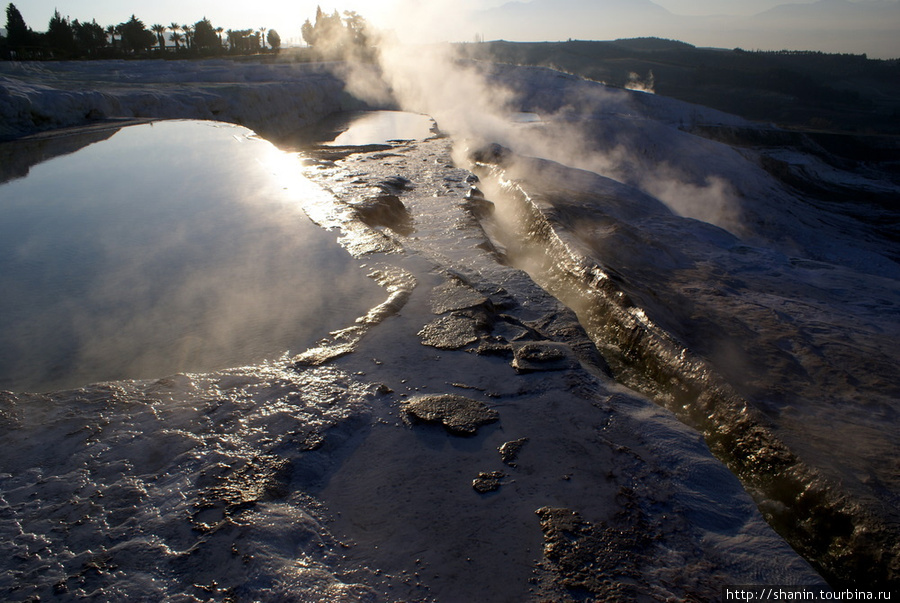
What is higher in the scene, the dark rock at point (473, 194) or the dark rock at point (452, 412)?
the dark rock at point (473, 194)

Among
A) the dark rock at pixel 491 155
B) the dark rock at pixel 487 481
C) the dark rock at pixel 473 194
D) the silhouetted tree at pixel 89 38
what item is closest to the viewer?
the dark rock at pixel 487 481

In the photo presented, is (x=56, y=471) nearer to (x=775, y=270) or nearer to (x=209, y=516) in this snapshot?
(x=209, y=516)

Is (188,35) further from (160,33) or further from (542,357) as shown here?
(542,357)

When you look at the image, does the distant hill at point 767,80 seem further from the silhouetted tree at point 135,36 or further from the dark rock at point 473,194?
the dark rock at point 473,194

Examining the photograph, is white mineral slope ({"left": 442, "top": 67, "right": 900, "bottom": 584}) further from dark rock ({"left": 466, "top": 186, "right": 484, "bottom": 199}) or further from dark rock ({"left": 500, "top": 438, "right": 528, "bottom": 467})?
dark rock ({"left": 500, "top": 438, "right": 528, "bottom": 467})

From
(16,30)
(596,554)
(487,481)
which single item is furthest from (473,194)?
(16,30)

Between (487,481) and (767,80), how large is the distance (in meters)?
36.1

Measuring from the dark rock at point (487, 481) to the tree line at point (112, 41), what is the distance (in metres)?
22.3

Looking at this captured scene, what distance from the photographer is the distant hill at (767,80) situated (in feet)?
84.3

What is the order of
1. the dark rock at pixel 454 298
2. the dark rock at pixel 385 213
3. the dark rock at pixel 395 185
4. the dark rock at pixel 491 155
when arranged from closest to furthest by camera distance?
the dark rock at pixel 454 298 < the dark rock at pixel 385 213 < the dark rock at pixel 395 185 < the dark rock at pixel 491 155

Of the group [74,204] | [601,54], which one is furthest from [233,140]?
[601,54]

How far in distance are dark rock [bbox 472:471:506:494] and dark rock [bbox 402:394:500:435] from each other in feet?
0.79

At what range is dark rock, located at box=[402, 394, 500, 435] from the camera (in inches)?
87.3

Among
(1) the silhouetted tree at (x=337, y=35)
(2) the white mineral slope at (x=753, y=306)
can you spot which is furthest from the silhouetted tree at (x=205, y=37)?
(2) the white mineral slope at (x=753, y=306)
